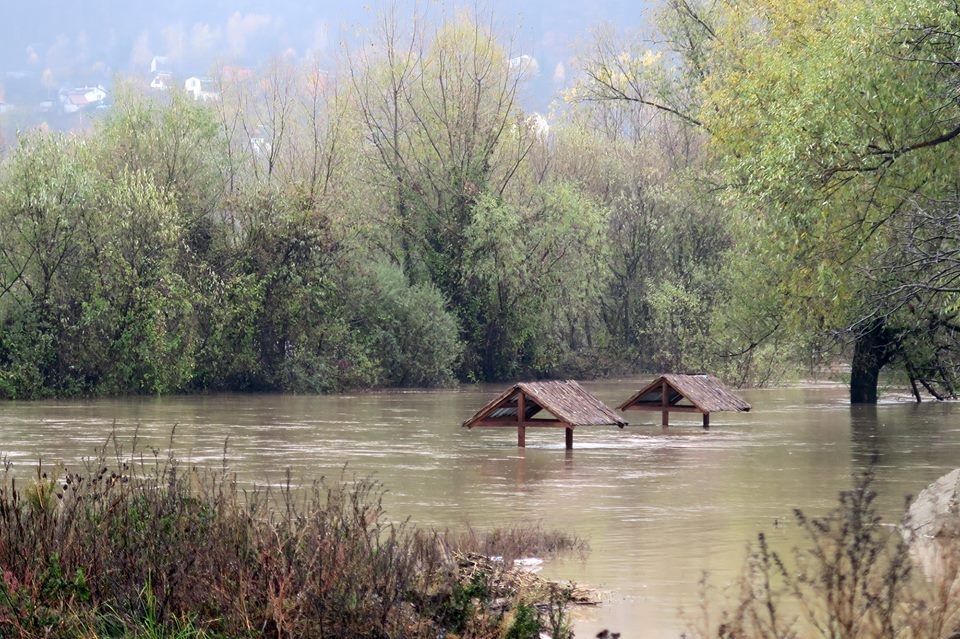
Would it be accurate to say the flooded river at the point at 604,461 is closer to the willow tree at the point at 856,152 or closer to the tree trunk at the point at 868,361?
the tree trunk at the point at 868,361

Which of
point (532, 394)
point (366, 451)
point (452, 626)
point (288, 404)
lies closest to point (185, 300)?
point (288, 404)

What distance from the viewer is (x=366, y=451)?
94.1 feet

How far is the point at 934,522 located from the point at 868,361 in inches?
998

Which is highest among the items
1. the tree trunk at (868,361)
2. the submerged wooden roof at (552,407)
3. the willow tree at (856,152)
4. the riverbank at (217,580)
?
the willow tree at (856,152)

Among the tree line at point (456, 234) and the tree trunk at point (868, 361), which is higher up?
the tree line at point (456, 234)

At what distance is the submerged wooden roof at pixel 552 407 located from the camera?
1047 inches

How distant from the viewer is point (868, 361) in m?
40.2

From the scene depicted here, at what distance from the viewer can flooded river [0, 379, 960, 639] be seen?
591 inches

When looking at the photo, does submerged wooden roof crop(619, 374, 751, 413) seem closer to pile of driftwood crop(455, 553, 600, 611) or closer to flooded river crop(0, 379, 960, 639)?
flooded river crop(0, 379, 960, 639)

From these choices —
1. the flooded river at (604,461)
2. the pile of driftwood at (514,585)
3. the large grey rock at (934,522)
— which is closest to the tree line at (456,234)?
the flooded river at (604,461)

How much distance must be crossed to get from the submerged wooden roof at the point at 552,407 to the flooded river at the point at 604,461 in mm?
711

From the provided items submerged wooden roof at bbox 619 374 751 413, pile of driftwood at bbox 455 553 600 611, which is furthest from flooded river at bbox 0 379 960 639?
submerged wooden roof at bbox 619 374 751 413

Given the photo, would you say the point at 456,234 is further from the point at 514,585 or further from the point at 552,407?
the point at 514,585

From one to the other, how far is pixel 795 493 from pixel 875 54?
325 inches
